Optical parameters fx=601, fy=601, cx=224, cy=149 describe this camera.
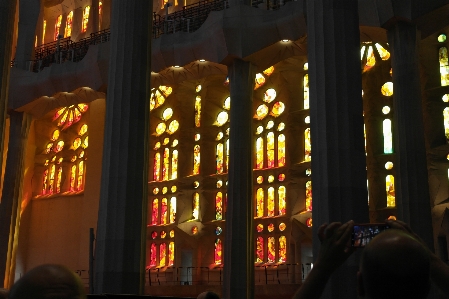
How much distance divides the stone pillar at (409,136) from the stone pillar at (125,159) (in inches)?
264

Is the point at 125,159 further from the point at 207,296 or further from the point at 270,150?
the point at 270,150

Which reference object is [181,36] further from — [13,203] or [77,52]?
[13,203]

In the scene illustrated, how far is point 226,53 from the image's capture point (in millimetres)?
18547

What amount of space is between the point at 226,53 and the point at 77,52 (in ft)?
30.5

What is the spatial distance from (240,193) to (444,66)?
314 inches

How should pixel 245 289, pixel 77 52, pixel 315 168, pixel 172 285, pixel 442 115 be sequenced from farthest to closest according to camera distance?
pixel 77 52 → pixel 172 285 → pixel 442 115 → pixel 245 289 → pixel 315 168

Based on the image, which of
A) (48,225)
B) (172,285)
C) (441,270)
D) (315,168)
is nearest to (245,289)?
(172,285)

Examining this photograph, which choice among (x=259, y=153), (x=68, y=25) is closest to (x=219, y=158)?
(x=259, y=153)

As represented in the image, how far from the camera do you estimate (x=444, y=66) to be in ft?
64.6

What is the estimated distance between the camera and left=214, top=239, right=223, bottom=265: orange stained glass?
74.8 ft

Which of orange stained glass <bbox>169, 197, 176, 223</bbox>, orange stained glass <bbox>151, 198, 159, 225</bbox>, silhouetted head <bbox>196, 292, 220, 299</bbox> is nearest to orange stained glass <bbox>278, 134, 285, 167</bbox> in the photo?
orange stained glass <bbox>169, 197, 176, 223</bbox>

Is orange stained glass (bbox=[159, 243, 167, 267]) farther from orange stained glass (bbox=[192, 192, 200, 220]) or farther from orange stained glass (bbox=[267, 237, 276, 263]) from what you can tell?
orange stained glass (bbox=[267, 237, 276, 263])

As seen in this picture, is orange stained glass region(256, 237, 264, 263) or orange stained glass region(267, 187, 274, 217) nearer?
orange stained glass region(256, 237, 264, 263)

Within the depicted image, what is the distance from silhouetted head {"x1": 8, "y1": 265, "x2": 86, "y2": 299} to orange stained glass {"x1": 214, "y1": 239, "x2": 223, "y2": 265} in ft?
70.1
